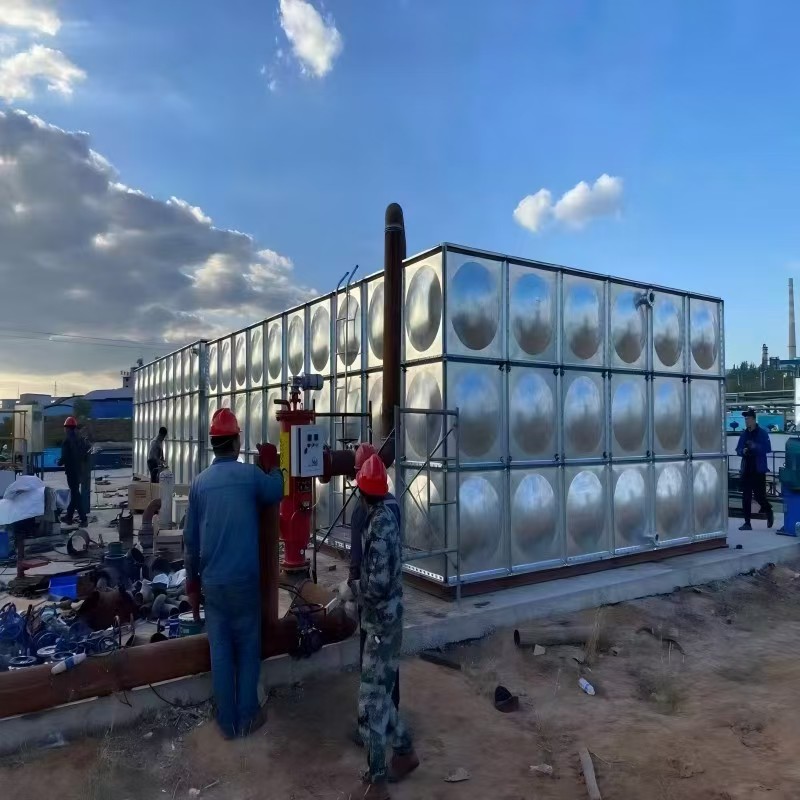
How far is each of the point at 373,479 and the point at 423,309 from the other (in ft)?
14.1

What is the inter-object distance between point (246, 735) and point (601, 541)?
6.30 m

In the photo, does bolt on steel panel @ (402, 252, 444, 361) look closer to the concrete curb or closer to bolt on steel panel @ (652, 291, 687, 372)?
the concrete curb

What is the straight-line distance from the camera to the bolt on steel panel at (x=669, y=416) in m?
10.8

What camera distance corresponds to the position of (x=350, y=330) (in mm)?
10711

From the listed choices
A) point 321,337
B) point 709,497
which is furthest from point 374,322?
point 709,497

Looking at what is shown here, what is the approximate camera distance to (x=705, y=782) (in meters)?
4.94

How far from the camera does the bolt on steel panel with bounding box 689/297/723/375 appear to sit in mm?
11516

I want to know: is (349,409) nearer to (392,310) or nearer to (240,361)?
(392,310)

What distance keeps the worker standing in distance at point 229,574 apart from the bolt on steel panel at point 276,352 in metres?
7.56

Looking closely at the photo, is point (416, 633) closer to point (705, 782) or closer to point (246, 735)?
point (246, 735)

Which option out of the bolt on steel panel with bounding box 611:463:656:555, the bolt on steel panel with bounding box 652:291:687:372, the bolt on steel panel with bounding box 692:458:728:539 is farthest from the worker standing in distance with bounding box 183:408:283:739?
the bolt on steel panel with bounding box 692:458:728:539

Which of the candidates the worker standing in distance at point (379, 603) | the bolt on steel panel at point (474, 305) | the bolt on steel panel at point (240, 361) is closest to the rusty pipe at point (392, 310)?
the bolt on steel panel at point (474, 305)

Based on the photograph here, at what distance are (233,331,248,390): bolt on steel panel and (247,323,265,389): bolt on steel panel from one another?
0.73 feet

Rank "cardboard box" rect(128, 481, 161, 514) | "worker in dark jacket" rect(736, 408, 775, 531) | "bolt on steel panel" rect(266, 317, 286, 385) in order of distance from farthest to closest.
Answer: "cardboard box" rect(128, 481, 161, 514) < "worker in dark jacket" rect(736, 408, 775, 531) < "bolt on steel panel" rect(266, 317, 286, 385)
